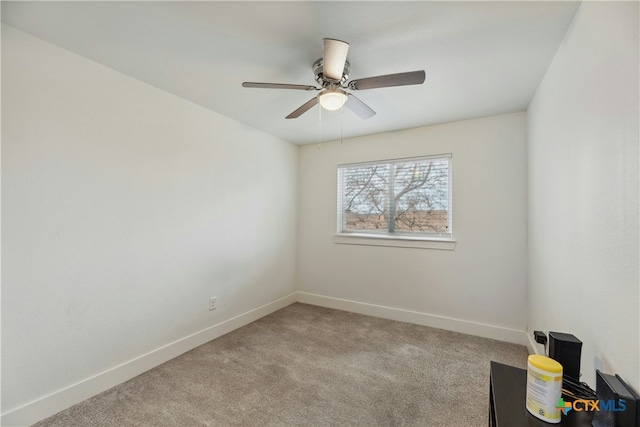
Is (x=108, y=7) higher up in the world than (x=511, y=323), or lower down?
higher up

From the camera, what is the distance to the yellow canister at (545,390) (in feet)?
2.91

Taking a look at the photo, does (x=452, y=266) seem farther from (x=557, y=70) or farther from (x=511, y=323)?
(x=557, y=70)

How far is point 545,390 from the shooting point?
2.95 feet

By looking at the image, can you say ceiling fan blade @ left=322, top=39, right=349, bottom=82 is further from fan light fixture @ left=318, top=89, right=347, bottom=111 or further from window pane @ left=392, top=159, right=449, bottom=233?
window pane @ left=392, top=159, right=449, bottom=233

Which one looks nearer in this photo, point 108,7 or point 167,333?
point 108,7

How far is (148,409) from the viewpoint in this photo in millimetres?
1721

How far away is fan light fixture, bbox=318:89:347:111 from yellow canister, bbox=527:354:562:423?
166 cm

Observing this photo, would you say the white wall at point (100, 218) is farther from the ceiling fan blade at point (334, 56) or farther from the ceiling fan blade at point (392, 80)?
the ceiling fan blade at point (392, 80)

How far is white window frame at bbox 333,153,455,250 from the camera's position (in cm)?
303

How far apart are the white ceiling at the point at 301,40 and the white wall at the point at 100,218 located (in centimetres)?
26

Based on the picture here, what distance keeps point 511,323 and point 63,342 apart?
368 cm

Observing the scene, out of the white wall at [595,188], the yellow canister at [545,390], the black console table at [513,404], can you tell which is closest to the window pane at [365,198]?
the white wall at [595,188]

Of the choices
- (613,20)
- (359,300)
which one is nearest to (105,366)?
(359,300)

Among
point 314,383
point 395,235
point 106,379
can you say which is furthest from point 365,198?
point 106,379
